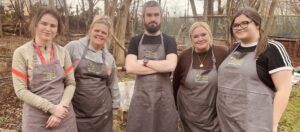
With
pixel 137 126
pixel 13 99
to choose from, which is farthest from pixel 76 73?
pixel 13 99

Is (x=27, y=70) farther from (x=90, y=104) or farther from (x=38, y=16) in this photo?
(x=90, y=104)

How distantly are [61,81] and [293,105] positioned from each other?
16.9 ft

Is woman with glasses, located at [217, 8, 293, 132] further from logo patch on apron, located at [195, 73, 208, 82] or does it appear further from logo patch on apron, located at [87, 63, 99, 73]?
logo patch on apron, located at [87, 63, 99, 73]

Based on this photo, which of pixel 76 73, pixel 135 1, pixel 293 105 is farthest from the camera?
pixel 135 1

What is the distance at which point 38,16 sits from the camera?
7.55 ft

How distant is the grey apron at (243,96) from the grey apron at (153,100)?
53 cm

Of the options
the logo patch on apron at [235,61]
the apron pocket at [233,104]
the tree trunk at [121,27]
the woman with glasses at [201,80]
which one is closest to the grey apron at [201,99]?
the woman with glasses at [201,80]

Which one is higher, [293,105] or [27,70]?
[27,70]

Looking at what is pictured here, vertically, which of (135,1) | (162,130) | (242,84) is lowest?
(162,130)

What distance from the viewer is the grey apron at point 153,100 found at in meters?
2.78

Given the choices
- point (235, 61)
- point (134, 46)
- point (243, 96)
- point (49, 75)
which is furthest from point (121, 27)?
point (243, 96)

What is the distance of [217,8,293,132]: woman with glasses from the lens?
6.95 feet

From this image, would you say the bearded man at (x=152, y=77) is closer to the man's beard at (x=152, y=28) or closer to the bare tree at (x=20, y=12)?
the man's beard at (x=152, y=28)

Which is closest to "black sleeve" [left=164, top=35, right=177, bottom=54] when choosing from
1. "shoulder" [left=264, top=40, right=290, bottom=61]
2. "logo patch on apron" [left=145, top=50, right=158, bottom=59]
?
"logo patch on apron" [left=145, top=50, right=158, bottom=59]
